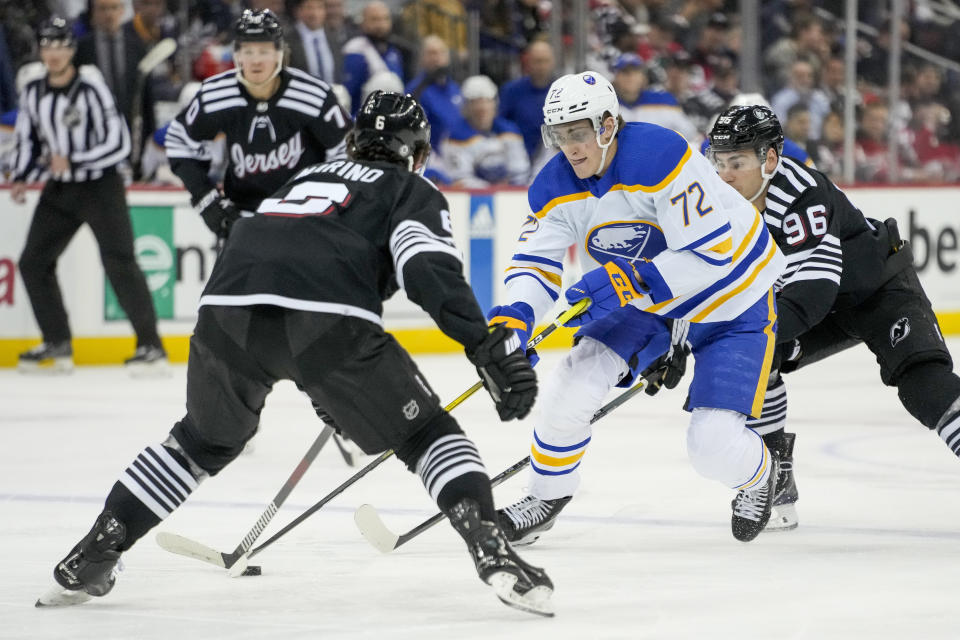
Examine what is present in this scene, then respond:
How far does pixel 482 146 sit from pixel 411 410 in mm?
6045

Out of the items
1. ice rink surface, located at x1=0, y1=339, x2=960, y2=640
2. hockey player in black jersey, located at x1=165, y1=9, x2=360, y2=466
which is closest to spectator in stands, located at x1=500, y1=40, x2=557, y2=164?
ice rink surface, located at x1=0, y1=339, x2=960, y2=640

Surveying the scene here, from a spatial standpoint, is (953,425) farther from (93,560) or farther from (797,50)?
(797,50)

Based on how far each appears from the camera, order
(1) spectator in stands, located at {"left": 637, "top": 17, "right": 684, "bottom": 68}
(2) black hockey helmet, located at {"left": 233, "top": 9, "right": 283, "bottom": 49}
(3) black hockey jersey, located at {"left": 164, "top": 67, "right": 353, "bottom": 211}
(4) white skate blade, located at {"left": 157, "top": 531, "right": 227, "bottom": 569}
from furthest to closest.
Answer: (1) spectator in stands, located at {"left": 637, "top": 17, "right": 684, "bottom": 68}
(3) black hockey jersey, located at {"left": 164, "top": 67, "right": 353, "bottom": 211}
(2) black hockey helmet, located at {"left": 233, "top": 9, "right": 283, "bottom": 49}
(4) white skate blade, located at {"left": 157, "top": 531, "right": 227, "bottom": 569}

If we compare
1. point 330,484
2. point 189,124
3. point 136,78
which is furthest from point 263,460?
point 136,78

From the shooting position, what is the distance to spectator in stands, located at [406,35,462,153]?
848 cm

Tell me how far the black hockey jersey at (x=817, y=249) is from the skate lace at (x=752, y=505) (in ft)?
1.26

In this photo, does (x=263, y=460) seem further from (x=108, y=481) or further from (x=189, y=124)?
(x=189, y=124)

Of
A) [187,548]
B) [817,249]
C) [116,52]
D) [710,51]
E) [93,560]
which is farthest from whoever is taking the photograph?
[710,51]

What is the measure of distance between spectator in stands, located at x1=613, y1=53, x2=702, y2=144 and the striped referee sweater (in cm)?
292

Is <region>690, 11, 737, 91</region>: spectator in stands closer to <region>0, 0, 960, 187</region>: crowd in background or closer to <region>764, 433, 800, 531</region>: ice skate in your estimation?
<region>0, 0, 960, 187</region>: crowd in background

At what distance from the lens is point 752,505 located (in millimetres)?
3727

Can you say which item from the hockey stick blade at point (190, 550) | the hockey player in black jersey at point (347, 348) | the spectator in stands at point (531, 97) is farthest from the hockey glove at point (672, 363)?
the spectator in stands at point (531, 97)

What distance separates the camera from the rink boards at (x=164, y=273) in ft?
25.3

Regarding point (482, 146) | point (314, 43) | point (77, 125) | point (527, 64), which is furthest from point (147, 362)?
point (527, 64)
